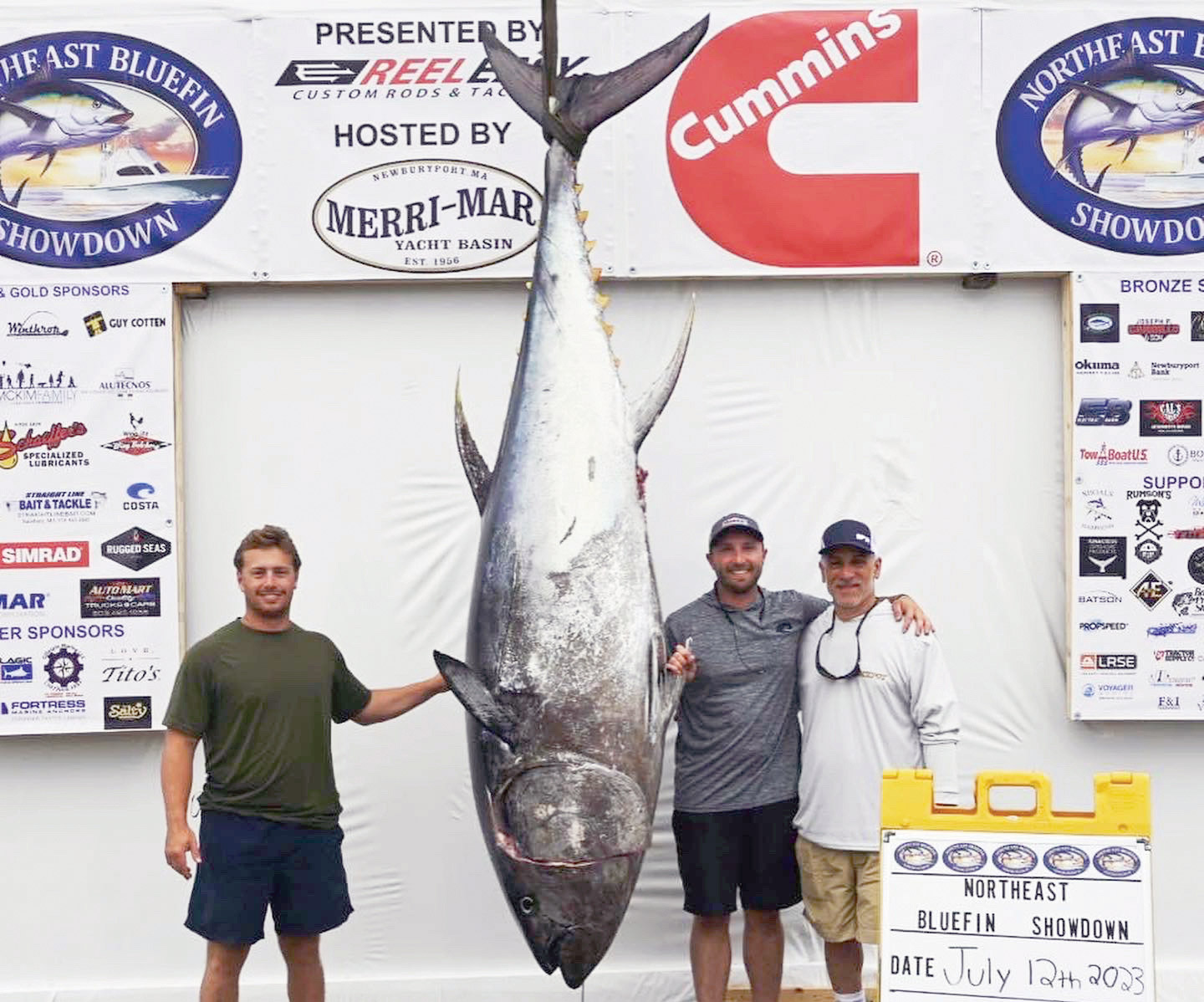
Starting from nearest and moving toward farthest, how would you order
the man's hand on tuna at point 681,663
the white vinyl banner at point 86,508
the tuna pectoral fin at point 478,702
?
the tuna pectoral fin at point 478,702, the man's hand on tuna at point 681,663, the white vinyl banner at point 86,508

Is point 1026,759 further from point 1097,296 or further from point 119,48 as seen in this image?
point 119,48

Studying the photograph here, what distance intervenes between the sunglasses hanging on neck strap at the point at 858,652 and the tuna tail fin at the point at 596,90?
1.19m

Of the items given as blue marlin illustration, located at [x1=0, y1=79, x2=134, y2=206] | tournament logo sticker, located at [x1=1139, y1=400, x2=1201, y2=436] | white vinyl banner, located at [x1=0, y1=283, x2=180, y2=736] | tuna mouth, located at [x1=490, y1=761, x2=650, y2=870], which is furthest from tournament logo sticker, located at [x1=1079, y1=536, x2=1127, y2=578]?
blue marlin illustration, located at [x1=0, y1=79, x2=134, y2=206]

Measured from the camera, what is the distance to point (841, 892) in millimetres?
3148

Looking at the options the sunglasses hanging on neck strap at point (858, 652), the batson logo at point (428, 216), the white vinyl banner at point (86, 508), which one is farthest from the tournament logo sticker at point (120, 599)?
the sunglasses hanging on neck strap at point (858, 652)

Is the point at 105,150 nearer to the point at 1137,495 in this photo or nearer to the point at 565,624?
the point at 565,624

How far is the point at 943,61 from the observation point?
3779 millimetres

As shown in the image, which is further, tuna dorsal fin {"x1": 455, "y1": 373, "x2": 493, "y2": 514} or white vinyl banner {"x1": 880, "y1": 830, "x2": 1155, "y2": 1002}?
tuna dorsal fin {"x1": 455, "y1": 373, "x2": 493, "y2": 514}

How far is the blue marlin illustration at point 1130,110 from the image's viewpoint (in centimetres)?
380

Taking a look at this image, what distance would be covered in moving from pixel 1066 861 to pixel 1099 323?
1696mm

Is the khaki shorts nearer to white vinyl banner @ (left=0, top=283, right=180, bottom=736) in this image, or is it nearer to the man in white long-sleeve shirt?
the man in white long-sleeve shirt

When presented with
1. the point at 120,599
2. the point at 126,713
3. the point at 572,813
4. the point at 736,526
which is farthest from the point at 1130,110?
the point at 126,713

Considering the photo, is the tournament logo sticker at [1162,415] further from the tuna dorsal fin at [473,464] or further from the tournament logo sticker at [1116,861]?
the tuna dorsal fin at [473,464]

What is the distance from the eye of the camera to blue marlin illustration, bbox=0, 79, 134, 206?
3.71m
